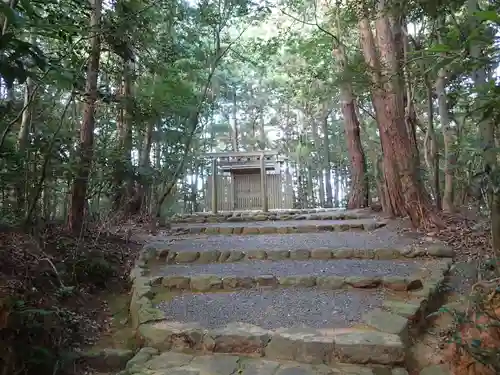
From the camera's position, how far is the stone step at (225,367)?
2.17 metres

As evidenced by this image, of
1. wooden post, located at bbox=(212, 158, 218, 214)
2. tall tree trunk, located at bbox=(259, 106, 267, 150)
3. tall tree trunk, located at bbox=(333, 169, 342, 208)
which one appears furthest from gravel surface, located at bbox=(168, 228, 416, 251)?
tall tree trunk, located at bbox=(259, 106, 267, 150)

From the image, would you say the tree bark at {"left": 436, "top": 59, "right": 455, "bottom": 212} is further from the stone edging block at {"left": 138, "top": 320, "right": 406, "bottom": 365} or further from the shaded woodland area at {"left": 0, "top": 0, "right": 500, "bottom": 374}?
the stone edging block at {"left": 138, "top": 320, "right": 406, "bottom": 365}

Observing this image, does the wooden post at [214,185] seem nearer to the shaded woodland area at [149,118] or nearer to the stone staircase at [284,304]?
the shaded woodland area at [149,118]

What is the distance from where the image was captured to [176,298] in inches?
134

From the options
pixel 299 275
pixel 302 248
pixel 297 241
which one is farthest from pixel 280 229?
pixel 299 275

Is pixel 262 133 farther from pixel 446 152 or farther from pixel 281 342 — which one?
pixel 281 342

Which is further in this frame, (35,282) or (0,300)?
(35,282)

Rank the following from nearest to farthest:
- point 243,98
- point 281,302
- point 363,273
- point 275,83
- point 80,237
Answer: point 281,302, point 363,273, point 80,237, point 275,83, point 243,98

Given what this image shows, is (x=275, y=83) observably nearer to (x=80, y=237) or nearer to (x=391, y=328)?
(x=80, y=237)

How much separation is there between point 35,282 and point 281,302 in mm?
1998

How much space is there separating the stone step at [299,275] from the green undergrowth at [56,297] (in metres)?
0.53

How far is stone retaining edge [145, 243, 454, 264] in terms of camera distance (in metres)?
4.22

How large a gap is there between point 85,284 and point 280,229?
3398 mm

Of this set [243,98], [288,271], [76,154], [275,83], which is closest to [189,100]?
[76,154]
